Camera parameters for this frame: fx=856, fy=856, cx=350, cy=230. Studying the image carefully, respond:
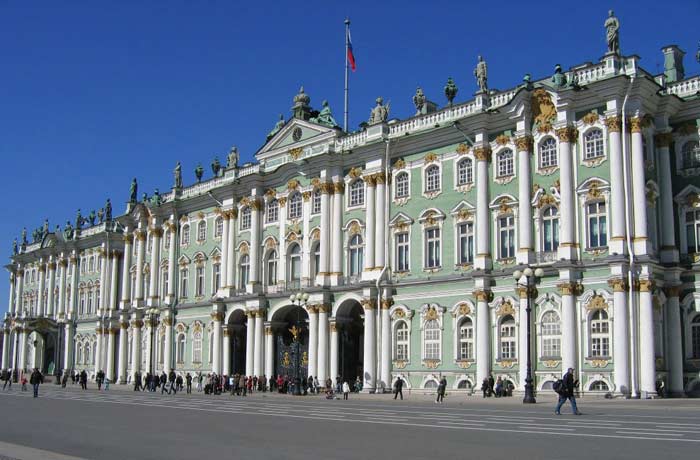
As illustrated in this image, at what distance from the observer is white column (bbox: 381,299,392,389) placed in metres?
51.1

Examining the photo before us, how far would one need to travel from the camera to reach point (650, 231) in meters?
42.0

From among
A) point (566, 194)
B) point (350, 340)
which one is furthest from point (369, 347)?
point (566, 194)

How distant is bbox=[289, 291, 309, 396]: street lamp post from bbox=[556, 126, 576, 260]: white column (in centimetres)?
1486

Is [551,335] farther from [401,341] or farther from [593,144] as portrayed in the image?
[401,341]

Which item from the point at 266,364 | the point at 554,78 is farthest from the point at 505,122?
the point at 266,364

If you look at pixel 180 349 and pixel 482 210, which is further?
pixel 180 349

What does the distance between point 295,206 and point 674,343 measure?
27631mm

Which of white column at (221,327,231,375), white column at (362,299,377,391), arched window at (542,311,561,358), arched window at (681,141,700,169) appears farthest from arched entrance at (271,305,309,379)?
arched window at (681,141,700,169)

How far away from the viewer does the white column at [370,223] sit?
174 feet

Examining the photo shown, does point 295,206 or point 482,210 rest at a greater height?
point 295,206

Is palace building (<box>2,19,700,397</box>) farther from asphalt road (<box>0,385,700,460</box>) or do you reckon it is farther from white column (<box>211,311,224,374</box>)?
asphalt road (<box>0,385,700,460</box>)

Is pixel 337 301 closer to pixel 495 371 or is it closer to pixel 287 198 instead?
pixel 287 198

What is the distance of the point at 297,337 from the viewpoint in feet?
186

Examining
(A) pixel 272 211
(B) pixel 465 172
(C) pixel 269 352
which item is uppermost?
(B) pixel 465 172
